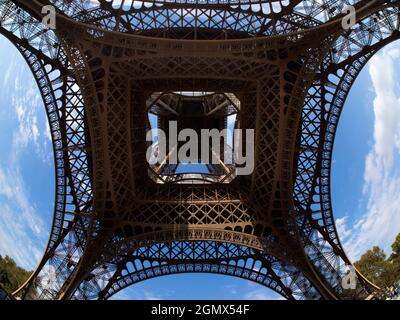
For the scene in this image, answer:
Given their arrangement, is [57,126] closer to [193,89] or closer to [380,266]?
[193,89]

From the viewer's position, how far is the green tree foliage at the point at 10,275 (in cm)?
2142

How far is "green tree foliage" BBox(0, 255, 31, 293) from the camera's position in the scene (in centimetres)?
2142

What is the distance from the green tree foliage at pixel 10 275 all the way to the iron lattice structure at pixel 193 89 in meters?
1.95

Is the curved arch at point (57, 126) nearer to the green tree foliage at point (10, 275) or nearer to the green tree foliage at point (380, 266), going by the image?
the green tree foliage at point (10, 275)

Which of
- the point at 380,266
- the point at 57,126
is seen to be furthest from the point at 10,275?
the point at 380,266

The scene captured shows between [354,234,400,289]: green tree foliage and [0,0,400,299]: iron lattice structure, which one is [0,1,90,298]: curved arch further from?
[354,234,400,289]: green tree foliage

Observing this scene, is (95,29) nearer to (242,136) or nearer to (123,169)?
(123,169)

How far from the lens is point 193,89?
22.5 metres

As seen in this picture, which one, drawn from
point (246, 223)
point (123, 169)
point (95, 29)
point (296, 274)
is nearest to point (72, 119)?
point (123, 169)

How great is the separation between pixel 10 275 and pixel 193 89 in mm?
13240

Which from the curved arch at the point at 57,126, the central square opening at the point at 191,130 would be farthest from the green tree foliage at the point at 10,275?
the central square opening at the point at 191,130

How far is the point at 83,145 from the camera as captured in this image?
845 inches
